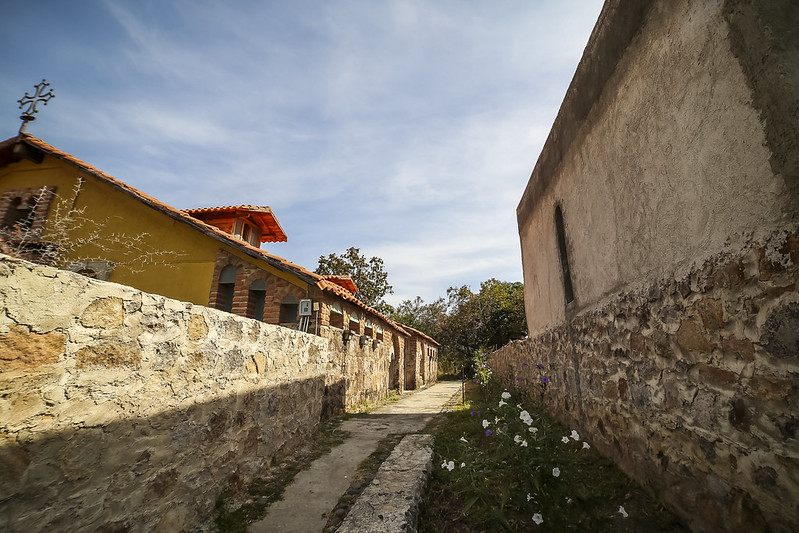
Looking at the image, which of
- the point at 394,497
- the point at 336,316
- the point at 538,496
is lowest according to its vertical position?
the point at 394,497

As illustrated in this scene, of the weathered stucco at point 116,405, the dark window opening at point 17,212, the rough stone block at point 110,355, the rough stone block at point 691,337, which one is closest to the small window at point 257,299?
the weathered stucco at point 116,405

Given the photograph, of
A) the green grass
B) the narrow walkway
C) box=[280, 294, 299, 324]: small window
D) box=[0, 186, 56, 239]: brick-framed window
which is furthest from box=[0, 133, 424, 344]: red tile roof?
the green grass

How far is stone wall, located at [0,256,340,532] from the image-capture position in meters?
1.64

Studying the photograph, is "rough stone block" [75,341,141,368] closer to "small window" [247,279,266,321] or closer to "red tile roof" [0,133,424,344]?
"red tile roof" [0,133,424,344]

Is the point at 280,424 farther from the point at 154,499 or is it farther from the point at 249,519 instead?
the point at 154,499

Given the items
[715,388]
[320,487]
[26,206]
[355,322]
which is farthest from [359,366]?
[26,206]

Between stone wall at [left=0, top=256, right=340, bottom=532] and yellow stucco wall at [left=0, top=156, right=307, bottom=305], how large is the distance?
4.53m

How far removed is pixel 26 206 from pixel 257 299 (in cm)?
556

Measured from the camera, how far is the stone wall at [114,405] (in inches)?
64.7

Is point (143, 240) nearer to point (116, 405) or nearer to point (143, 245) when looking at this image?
point (143, 245)

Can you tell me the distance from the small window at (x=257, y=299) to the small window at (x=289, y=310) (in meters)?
0.48

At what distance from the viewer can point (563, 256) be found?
16.6 ft

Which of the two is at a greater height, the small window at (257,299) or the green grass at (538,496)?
the small window at (257,299)

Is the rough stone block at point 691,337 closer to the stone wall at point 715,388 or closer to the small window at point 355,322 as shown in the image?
the stone wall at point 715,388
